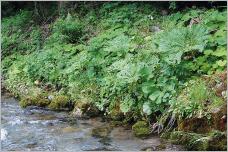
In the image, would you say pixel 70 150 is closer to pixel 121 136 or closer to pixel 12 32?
pixel 121 136

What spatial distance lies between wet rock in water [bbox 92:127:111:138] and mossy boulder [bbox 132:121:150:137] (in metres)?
0.44

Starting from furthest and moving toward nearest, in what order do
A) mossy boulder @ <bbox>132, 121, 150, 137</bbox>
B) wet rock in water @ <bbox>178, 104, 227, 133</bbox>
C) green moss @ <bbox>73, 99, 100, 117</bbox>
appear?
1. green moss @ <bbox>73, 99, 100, 117</bbox>
2. mossy boulder @ <bbox>132, 121, 150, 137</bbox>
3. wet rock in water @ <bbox>178, 104, 227, 133</bbox>

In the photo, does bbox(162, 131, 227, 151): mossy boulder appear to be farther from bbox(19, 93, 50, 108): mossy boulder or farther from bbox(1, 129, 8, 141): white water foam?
bbox(19, 93, 50, 108): mossy boulder

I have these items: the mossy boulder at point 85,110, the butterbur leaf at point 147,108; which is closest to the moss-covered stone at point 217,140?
the butterbur leaf at point 147,108

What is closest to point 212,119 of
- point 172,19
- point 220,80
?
point 220,80

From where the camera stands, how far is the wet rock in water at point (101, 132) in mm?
6794

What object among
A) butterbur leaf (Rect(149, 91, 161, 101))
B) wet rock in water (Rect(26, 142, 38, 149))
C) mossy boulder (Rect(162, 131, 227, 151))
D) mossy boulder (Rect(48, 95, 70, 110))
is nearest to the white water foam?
A: wet rock in water (Rect(26, 142, 38, 149))

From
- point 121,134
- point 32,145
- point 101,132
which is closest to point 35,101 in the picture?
point 101,132

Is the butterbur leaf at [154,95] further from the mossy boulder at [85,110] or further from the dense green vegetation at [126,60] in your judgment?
the mossy boulder at [85,110]

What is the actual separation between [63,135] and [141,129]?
125 cm

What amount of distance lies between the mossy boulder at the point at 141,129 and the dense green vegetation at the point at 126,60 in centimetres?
13

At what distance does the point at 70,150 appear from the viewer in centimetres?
617

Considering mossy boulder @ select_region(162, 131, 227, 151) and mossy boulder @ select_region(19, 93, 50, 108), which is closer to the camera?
mossy boulder @ select_region(162, 131, 227, 151)

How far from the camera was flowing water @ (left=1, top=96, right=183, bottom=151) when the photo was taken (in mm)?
6219
